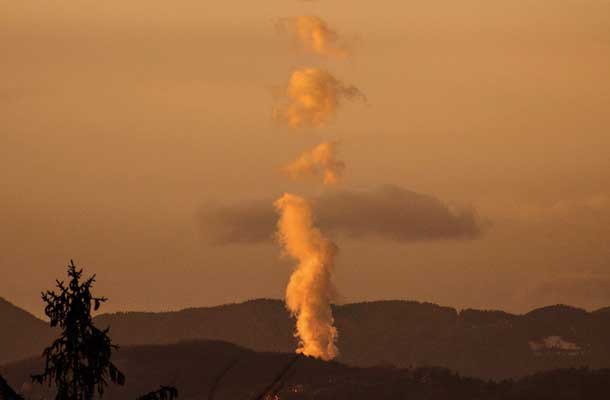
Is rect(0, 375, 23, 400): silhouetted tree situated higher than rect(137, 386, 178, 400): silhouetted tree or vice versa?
rect(137, 386, 178, 400): silhouetted tree

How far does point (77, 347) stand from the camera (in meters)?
33.1

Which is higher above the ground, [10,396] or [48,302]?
[48,302]

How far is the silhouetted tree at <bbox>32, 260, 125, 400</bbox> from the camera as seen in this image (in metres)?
32.6

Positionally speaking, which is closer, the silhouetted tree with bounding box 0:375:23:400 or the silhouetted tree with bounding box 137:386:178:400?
the silhouetted tree with bounding box 0:375:23:400

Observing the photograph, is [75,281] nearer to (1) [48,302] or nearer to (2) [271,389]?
(1) [48,302]

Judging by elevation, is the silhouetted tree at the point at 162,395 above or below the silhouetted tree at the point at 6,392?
above

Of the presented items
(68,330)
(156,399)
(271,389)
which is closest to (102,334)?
(68,330)

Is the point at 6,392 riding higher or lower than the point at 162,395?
lower

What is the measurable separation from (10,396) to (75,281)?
3459 millimetres

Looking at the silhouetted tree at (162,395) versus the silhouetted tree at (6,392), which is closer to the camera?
the silhouetted tree at (6,392)

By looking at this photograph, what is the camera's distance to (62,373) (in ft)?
108

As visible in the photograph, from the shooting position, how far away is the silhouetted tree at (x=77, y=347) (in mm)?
32625

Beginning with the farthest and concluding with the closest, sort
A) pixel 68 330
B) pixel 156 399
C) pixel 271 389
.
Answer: pixel 156 399 < pixel 68 330 < pixel 271 389

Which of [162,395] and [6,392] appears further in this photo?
[162,395]
